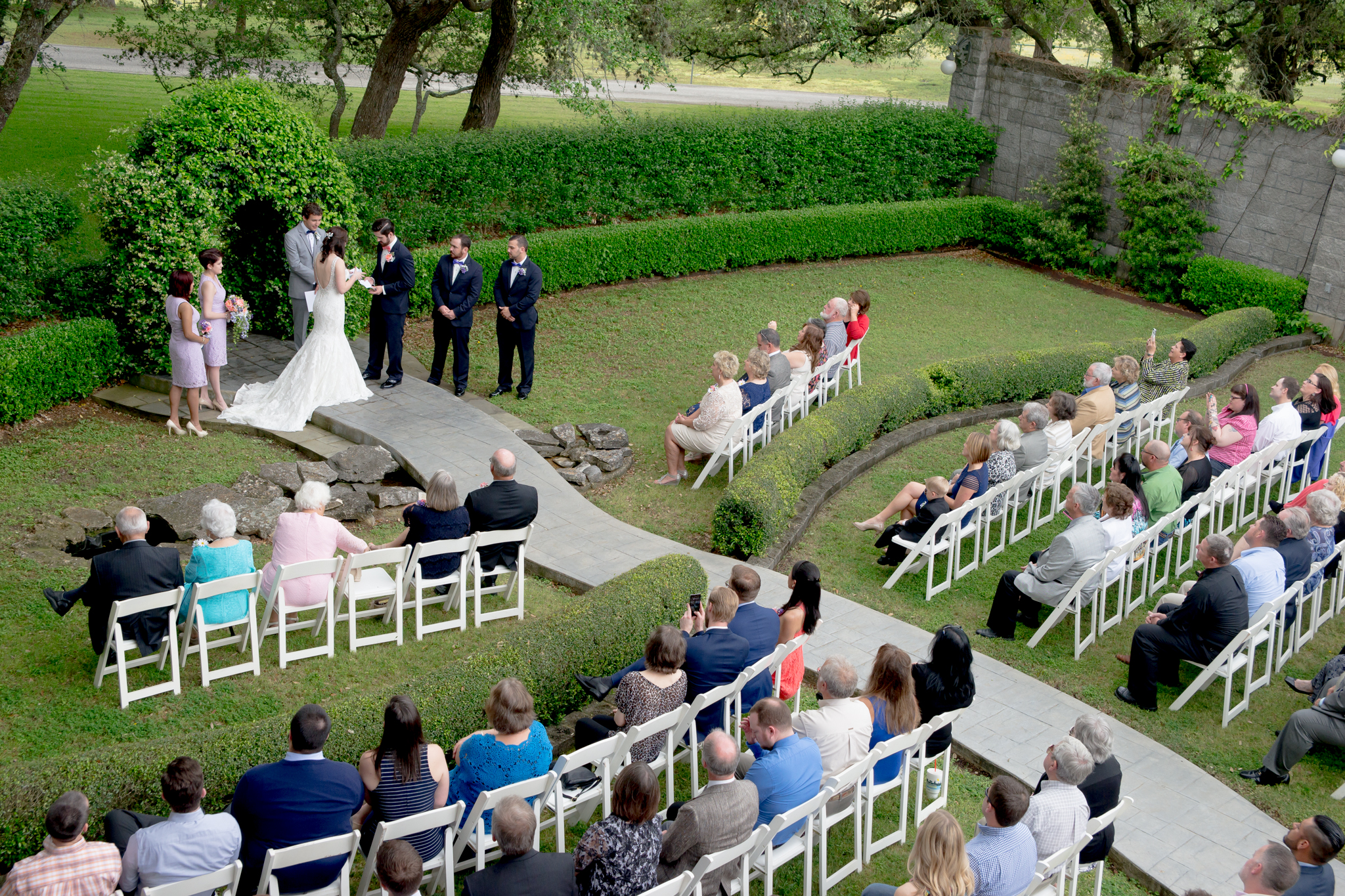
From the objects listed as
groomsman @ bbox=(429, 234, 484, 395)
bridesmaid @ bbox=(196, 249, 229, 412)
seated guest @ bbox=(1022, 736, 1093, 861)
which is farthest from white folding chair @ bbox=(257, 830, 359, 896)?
groomsman @ bbox=(429, 234, 484, 395)


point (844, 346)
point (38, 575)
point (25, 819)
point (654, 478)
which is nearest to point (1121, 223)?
point (844, 346)

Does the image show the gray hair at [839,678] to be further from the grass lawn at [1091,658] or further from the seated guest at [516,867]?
the grass lawn at [1091,658]

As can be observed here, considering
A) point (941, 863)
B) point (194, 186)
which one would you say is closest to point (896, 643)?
point (941, 863)

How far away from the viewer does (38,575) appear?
8.46 meters

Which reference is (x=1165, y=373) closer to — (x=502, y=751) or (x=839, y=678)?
(x=839, y=678)

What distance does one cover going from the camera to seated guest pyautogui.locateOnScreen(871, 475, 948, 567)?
376 inches

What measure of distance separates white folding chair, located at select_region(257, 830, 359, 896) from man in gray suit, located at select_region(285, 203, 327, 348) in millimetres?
8488

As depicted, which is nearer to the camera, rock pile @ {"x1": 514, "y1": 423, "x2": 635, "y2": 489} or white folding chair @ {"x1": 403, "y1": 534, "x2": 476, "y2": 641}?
white folding chair @ {"x1": 403, "y1": 534, "x2": 476, "y2": 641}

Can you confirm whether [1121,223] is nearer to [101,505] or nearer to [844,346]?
[844,346]

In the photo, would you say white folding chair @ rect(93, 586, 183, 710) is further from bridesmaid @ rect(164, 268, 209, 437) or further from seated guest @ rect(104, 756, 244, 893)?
bridesmaid @ rect(164, 268, 209, 437)

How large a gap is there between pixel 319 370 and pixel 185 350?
1492 mm

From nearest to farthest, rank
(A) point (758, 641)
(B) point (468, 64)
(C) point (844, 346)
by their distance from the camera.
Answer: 1. (A) point (758, 641)
2. (C) point (844, 346)
3. (B) point (468, 64)

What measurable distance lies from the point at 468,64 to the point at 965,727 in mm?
19683

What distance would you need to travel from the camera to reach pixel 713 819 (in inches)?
204
